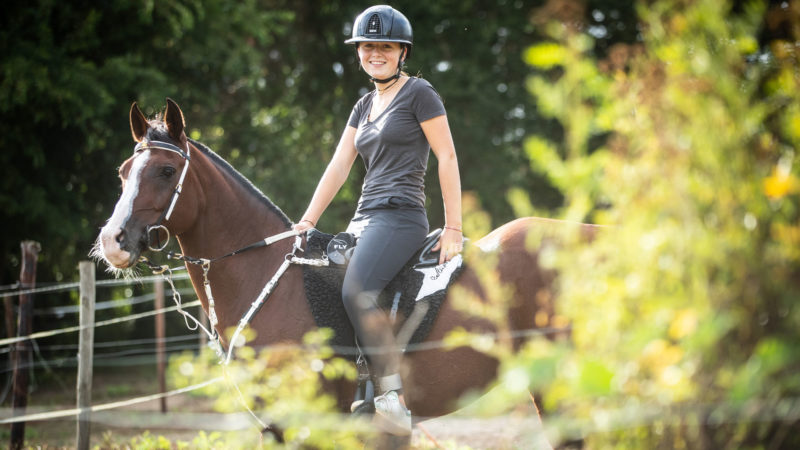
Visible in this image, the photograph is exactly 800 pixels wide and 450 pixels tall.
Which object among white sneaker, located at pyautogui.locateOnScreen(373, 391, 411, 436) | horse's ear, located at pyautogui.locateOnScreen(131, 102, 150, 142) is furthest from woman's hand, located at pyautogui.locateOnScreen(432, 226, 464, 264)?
horse's ear, located at pyautogui.locateOnScreen(131, 102, 150, 142)

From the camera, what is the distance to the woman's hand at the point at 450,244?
11.0 ft

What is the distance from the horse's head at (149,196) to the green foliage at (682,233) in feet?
7.76

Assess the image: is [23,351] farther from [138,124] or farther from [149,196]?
[149,196]

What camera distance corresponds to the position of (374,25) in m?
3.45

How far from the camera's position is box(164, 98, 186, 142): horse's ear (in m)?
3.46

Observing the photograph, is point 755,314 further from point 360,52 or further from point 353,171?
point 353,171

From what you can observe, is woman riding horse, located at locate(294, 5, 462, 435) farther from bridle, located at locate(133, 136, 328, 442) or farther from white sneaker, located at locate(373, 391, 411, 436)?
bridle, located at locate(133, 136, 328, 442)

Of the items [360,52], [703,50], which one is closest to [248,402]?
[360,52]

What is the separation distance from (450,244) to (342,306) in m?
0.62

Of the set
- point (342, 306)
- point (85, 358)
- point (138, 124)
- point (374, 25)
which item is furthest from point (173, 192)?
point (85, 358)

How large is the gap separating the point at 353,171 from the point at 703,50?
13253mm

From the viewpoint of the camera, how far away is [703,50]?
4.39 feet

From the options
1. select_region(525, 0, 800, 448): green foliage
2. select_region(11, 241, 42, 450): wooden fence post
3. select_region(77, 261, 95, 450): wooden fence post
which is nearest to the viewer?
select_region(525, 0, 800, 448): green foliage

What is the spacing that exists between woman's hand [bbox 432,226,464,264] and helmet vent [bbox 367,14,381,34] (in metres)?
1.08
